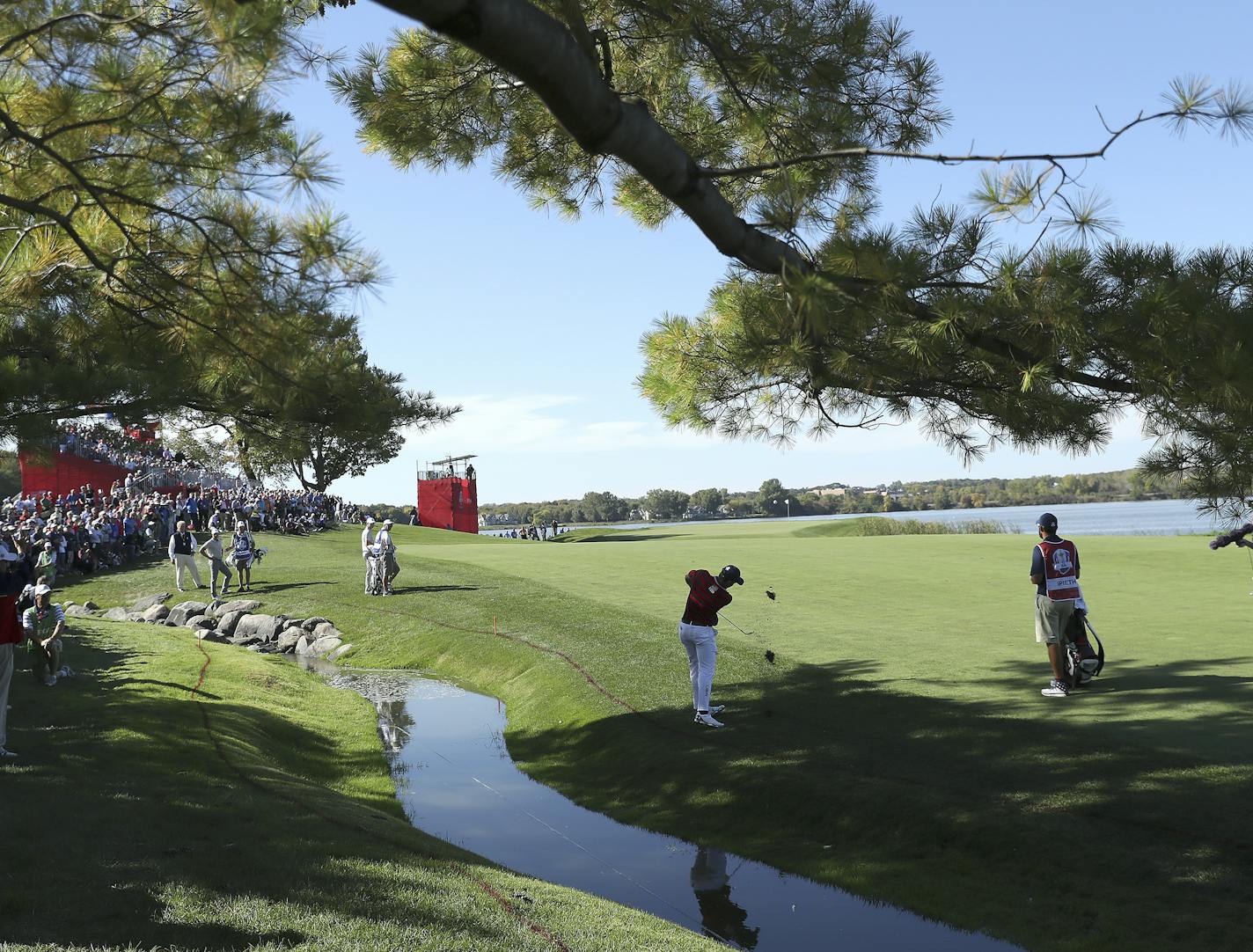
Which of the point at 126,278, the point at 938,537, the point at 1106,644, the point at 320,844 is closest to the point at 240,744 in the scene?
the point at 320,844

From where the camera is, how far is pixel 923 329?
22.2 feet

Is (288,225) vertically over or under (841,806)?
over

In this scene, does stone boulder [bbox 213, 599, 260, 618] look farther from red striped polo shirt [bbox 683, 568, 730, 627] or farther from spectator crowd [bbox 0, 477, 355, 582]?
red striped polo shirt [bbox 683, 568, 730, 627]

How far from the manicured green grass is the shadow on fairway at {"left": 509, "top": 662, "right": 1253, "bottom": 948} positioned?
0.08 feet

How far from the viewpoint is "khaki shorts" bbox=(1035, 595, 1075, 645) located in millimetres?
11758

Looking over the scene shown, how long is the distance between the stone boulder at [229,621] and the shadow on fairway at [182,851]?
10738 millimetres

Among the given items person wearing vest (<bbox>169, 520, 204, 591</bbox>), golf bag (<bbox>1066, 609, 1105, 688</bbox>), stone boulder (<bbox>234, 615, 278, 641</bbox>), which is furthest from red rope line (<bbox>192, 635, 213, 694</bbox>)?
golf bag (<bbox>1066, 609, 1105, 688</bbox>)

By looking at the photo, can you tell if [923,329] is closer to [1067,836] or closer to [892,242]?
[892,242]

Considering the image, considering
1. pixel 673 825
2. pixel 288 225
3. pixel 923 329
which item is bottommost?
pixel 673 825

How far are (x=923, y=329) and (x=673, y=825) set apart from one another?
5.52 meters

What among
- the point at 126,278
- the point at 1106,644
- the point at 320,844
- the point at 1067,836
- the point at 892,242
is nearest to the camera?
the point at 892,242

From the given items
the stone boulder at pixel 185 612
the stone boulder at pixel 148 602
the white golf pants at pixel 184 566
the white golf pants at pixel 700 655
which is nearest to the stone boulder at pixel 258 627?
the stone boulder at pixel 185 612

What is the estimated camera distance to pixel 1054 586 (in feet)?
38.3

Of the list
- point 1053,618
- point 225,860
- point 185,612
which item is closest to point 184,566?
point 185,612
